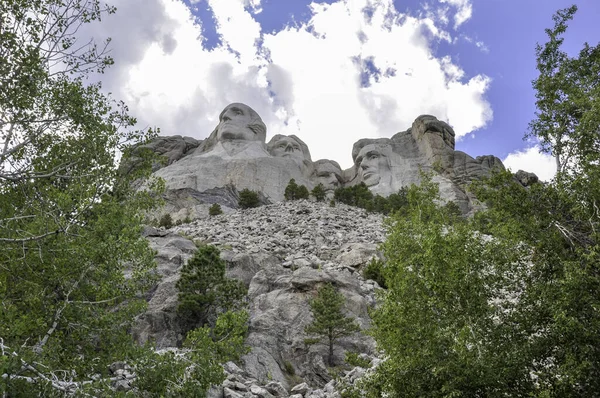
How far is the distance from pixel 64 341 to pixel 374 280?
966 inches

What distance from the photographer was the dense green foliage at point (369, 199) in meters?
60.9

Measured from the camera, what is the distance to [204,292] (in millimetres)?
22016

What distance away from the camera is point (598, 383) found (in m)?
7.53

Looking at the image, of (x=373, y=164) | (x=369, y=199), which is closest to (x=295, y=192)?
(x=369, y=199)

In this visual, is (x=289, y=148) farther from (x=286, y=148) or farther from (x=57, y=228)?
(x=57, y=228)

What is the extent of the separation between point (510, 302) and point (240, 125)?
8683 centimetres

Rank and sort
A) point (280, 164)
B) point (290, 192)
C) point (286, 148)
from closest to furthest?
1. point (290, 192)
2. point (280, 164)
3. point (286, 148)

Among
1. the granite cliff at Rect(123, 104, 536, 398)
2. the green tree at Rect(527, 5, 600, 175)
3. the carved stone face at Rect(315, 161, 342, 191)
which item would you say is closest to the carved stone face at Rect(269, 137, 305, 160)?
the granite cliff at Rect(123, 104, 536, 398)

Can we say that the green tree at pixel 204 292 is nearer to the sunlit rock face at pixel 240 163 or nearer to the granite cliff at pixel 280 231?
the granite cliff at pixel 280 231

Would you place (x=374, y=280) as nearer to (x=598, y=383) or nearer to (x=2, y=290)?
(x=598, y=383)

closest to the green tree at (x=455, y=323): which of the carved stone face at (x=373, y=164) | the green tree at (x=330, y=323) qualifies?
the green tree at (x=330, y=323)

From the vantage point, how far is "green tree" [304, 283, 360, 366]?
21.5m

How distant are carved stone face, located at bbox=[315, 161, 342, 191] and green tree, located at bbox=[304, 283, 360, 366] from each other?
211 ft

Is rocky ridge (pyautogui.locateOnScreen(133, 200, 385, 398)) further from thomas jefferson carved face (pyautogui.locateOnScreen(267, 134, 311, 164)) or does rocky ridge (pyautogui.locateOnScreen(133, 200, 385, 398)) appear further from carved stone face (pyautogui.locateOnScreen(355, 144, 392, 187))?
thomas jefferson carved face (pyautogui.locateOnScreen(267, 134, 311, 164))
